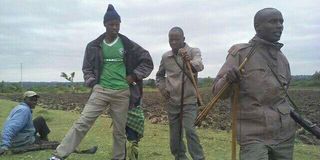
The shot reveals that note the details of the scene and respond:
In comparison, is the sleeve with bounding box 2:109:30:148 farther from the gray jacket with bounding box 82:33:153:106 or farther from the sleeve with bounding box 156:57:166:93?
the sleeve with bounding box 156:57:166:93

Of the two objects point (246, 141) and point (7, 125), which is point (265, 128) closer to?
point (246, 141)

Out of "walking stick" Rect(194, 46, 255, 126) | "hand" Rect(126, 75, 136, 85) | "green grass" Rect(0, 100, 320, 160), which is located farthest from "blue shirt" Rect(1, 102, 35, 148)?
"walking stick" Rect(194, 46, 255, 126)

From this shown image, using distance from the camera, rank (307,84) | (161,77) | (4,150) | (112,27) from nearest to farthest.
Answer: (112,27) < (161,77) < (4,150) < (307,84)

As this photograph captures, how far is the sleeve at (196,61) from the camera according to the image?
7098 mm

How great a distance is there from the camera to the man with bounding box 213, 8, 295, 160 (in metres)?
4.64

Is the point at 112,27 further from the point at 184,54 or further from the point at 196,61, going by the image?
the point at 196,61

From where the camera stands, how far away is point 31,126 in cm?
848

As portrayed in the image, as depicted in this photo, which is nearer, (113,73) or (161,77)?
(113,73)

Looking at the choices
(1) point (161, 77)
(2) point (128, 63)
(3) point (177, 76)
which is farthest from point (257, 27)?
(1) point (161, 77)

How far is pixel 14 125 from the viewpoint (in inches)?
318

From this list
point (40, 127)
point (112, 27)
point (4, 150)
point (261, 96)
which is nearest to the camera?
point (261, 96)

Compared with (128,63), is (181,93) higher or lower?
lower

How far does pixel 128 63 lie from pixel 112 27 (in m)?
0.54

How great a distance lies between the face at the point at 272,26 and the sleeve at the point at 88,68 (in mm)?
2950
